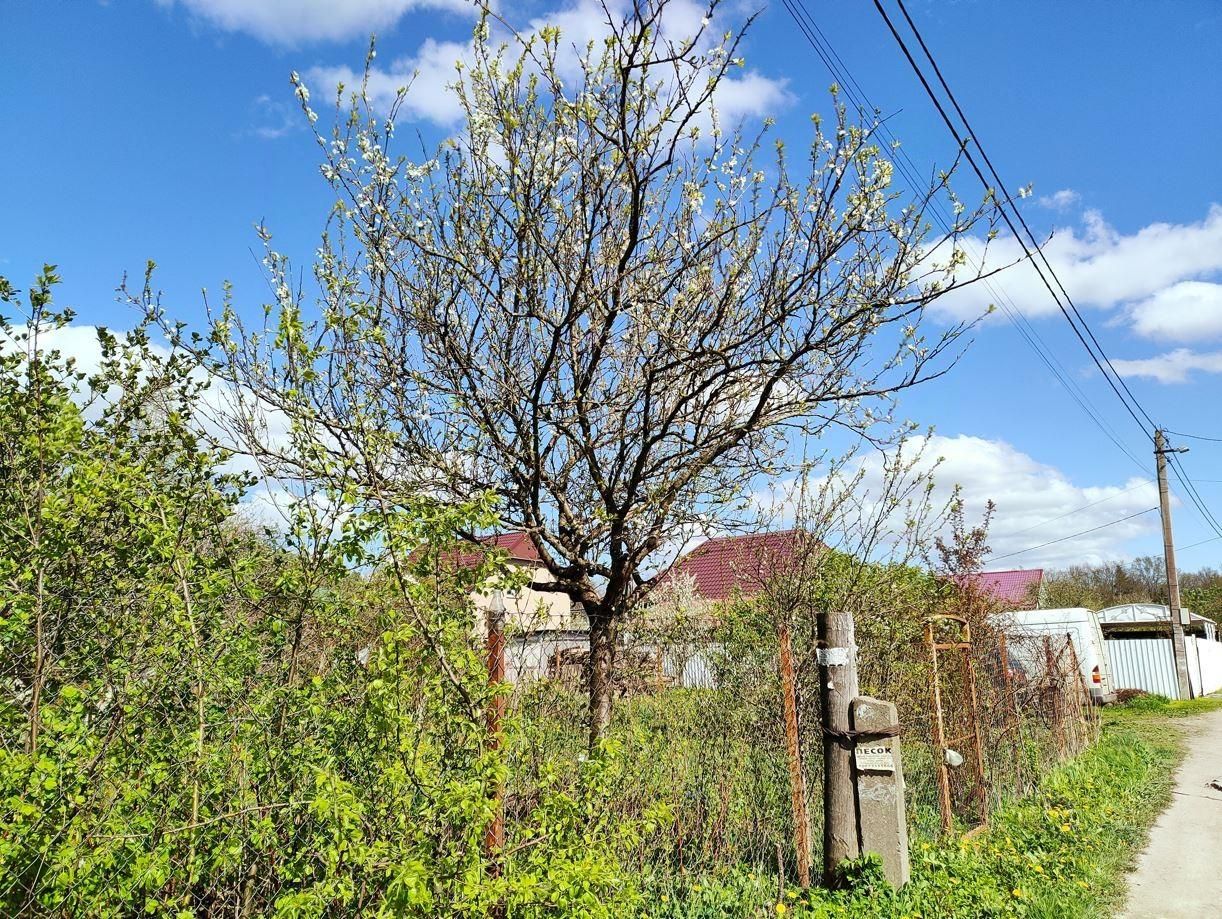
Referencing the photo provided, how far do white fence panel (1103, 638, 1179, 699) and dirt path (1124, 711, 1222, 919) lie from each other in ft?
54.9

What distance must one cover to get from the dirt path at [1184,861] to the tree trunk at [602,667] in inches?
145

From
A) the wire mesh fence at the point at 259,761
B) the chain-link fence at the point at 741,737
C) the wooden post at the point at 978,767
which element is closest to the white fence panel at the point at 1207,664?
the chain-link fence at the point at 741,737

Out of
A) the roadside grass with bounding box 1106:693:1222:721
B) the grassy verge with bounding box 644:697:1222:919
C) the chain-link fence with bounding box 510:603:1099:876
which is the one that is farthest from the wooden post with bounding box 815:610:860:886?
the roadside grass with bounding box 1106:693:1222:721

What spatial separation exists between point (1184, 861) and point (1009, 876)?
2.12 m

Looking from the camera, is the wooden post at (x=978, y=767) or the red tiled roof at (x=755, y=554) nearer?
the red tiled roof at (x=755, y=554)

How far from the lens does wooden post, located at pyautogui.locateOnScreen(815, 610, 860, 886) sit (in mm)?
4641

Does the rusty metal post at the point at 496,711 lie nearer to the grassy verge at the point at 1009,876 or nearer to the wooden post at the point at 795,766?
the grassy verge at the point at 1009,876

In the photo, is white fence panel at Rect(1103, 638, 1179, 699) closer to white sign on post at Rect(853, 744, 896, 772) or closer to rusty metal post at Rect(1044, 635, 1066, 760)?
rusty metal post at Rect(1044, 635, 1066, 760)

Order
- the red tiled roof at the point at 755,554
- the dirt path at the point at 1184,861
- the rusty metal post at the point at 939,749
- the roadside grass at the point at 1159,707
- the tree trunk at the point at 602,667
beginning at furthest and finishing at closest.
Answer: the roadside grass at the point at 1159,707
the red tiled roof at the point at 755,554
the rusty metal post at the point at 939,749
the dirt path at the point at 1184,861
the tree trunk at the point at 602,667

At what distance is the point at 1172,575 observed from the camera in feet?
79.2

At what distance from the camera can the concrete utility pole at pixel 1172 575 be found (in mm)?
23031

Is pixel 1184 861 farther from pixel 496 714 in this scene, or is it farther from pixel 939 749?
pixel 496 714

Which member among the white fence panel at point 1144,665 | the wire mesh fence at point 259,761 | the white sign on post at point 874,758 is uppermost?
the wire mesh fence at point 259,761

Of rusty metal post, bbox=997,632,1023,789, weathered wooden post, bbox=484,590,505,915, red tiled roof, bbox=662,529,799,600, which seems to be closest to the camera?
weathered wooden post, bbox=484,590,505,915
